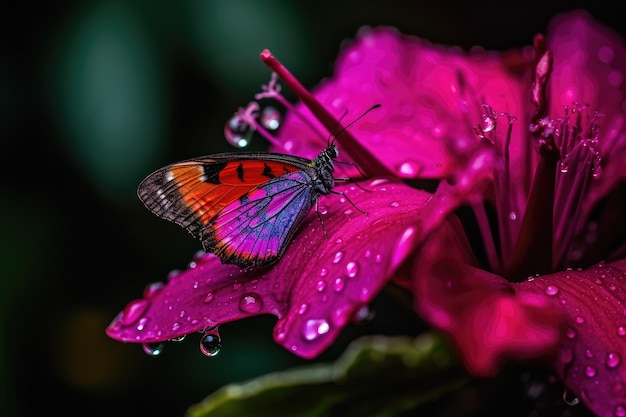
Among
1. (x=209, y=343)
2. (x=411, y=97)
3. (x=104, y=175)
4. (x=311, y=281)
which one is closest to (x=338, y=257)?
(x=311, y=281)

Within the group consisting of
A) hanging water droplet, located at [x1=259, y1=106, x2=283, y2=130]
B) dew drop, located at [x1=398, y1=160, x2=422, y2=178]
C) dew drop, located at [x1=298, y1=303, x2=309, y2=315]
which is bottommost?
dew drop, located at [x1=398, y1=160, x2=422, y2=178]

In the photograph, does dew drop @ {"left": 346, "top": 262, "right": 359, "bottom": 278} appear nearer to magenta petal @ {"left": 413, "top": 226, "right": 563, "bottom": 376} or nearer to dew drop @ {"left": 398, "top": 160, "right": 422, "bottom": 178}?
magenta petal @ {"left": 413, "top": 226, "right": 563, "bottom": 376}

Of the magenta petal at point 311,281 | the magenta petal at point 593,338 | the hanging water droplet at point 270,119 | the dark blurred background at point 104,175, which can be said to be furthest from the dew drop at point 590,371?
the dark blurred background at point 104,175

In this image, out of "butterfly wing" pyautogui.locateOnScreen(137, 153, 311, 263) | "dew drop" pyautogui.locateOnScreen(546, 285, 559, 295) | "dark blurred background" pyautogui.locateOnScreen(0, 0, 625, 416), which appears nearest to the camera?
"dew drop" pyautogui.locateOnScreen(546, 285, 559, 295)

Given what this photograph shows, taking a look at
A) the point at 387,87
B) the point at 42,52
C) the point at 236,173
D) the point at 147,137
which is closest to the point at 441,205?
the point at 236,173

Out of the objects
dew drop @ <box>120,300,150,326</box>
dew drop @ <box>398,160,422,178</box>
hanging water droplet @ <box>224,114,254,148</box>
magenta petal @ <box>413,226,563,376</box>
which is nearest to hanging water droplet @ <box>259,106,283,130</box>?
hanging water droplet @ <box>224,114,254,148</box>

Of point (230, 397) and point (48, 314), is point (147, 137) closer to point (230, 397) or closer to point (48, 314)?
point (48, 314)
